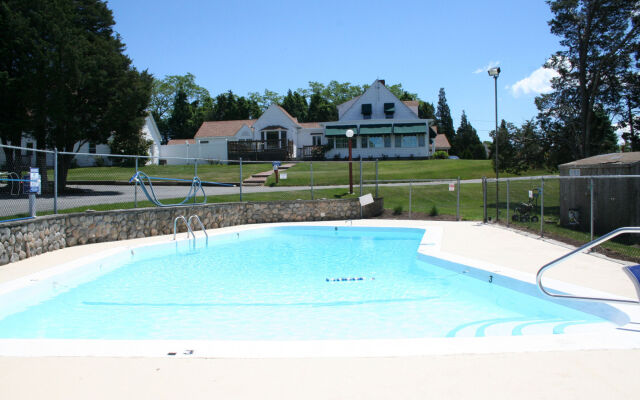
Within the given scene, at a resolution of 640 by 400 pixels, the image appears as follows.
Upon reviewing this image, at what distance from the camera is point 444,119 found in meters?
83.4

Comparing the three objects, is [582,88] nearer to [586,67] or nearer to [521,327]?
[586,67]

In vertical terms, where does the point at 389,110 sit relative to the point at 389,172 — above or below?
above

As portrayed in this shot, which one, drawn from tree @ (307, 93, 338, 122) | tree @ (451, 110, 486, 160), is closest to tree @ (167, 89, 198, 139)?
tree @ (307, 93, 338, 122)

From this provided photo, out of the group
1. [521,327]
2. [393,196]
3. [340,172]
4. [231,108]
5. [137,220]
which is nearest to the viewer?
[521,327]

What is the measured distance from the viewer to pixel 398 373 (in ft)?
10.6

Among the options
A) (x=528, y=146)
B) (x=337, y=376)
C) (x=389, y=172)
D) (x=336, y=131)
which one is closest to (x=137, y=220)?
(x=337, y=376)

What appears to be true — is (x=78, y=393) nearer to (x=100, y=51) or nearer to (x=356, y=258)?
(x=356, y=258)

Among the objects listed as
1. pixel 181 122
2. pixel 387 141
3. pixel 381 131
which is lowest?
pixel 387 141

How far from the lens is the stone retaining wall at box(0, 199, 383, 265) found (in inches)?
351

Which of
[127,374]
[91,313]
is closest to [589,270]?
[127,374]

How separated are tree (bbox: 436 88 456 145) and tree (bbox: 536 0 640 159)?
50.6 meters

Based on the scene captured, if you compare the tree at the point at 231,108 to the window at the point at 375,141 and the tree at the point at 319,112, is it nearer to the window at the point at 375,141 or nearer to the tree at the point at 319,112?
the tree at the point at 319,112

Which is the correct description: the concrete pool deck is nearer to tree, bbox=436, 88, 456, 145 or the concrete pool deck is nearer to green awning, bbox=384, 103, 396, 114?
green awning, bbox=384, 103, 396, 114

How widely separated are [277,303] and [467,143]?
222ft
